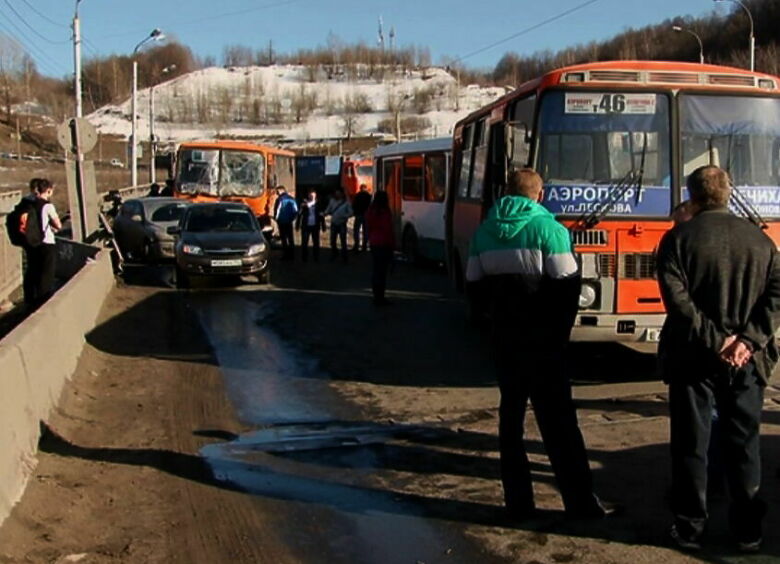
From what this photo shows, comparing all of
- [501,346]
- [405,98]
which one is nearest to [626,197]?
[501,346]

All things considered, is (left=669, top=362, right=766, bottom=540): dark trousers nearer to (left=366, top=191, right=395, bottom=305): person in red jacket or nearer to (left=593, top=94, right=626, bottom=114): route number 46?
(left=593, top=94, right=626, bottom=114): route number 46

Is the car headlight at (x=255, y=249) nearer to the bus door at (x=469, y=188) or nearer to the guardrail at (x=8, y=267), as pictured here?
the guardrail at (x=8, y=267)

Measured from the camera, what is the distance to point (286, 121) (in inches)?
4769

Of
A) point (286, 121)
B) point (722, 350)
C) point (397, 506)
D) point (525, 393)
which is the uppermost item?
point (286, 121)

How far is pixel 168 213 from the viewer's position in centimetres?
2159

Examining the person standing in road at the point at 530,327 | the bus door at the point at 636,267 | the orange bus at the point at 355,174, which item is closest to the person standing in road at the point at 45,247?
the bus door at the point at 636,267

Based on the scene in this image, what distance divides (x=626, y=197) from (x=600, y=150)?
493 millimetres

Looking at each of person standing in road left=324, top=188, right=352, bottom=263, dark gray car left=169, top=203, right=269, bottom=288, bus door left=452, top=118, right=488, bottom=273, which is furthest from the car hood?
bus door left=452, top=118, right=488, bottom=273

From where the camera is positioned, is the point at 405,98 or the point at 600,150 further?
the point at 405,98

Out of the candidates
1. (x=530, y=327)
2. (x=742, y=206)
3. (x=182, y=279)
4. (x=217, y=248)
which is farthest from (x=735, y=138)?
(x=182, y=279)

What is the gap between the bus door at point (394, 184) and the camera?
22562 millimetres

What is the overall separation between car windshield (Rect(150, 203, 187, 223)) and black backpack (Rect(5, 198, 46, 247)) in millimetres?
8477

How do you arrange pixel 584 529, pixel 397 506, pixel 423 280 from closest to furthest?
pixel 584 529
pixel 397 506
pixel 423 280

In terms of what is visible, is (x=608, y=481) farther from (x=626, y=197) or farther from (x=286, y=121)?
(x=286, y=121)
